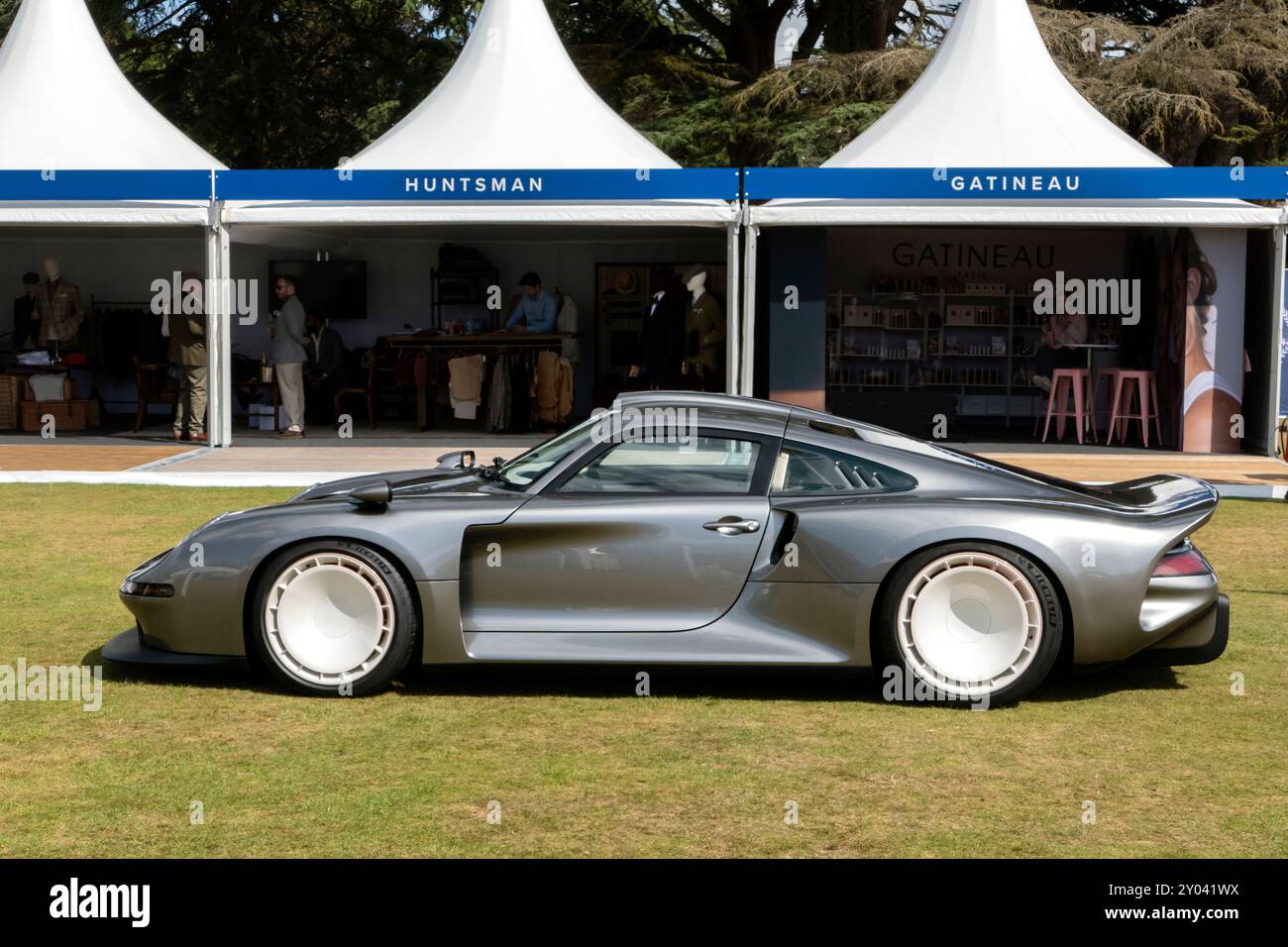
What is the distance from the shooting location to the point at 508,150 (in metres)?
18.5

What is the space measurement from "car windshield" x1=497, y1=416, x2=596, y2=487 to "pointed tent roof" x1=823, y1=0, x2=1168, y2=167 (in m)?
12.0

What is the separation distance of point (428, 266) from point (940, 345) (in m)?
7.25

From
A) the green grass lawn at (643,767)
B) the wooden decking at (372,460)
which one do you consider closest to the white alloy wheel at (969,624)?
the green grass lawn at (643,767)

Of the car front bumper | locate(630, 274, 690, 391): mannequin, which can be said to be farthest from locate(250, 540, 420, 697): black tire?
locate(630, 274, 690, 391): mannequin

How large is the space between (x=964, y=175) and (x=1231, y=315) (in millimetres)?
3530

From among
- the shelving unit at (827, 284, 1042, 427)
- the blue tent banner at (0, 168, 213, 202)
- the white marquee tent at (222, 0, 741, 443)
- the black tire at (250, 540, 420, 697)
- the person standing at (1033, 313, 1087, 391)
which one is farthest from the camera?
the shelving unit at (827, 284, 1042, 427)

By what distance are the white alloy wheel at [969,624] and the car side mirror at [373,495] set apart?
200 cm

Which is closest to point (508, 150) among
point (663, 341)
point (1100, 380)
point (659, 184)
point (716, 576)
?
point (659, 184)

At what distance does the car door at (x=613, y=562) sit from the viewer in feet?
20.5

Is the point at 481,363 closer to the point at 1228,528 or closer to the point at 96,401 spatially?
the point at 96,401

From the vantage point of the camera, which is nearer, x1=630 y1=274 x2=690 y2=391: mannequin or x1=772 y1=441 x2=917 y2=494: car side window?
x1=772 y1=441 x2=917 y2=494: car side window

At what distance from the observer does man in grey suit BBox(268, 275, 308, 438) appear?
19.0 metres

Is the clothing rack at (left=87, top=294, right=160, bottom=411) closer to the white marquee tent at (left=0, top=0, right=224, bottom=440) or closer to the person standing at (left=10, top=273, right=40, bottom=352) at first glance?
the person standing at (left=10, top=273, right=40, bottom=352)

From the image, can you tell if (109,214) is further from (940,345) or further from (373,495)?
(373,495)
